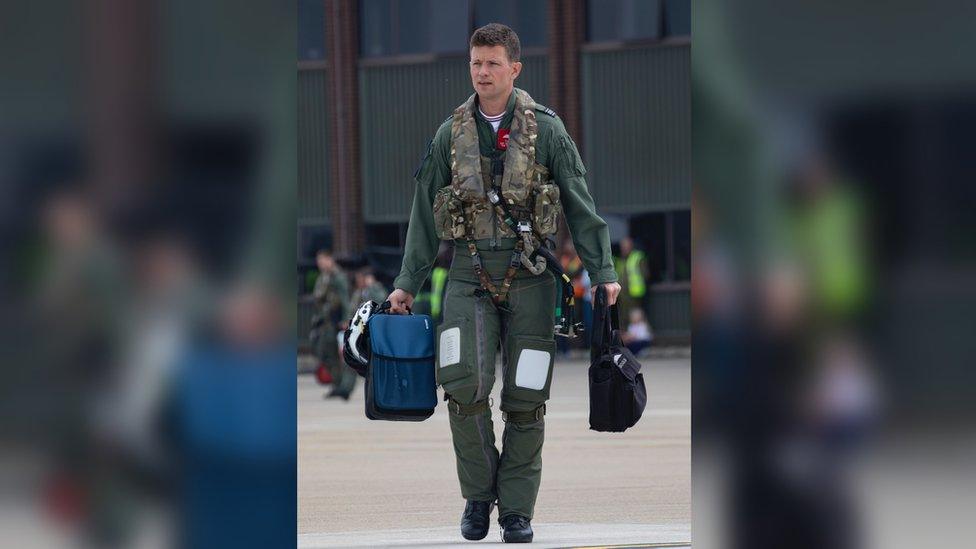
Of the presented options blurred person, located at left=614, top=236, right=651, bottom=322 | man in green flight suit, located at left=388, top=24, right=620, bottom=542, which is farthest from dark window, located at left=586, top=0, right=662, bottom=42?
man in green flight suit, located at left=388, top=24, right=620, bottom=542

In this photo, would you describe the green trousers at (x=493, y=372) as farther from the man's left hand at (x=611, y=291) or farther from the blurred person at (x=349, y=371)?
the blurred person at (x=349, y=371)

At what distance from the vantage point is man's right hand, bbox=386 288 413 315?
6547mm

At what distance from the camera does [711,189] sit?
343 centimetres

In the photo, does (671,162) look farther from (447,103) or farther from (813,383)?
(813,383)

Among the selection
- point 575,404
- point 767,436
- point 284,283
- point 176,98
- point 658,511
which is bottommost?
point 575,404

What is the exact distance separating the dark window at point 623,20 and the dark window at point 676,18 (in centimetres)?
13

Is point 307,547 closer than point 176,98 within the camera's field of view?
No

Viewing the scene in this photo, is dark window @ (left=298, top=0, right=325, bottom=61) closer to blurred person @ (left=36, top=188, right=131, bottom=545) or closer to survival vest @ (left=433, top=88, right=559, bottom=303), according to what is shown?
survival vest @ (left=433, top=88, right=559, bottom=303)

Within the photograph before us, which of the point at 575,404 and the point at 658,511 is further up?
the point at 658,511

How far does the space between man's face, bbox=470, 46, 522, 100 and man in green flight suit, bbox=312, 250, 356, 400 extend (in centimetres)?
1110

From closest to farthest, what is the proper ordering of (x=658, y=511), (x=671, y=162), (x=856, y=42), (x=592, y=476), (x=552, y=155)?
(x=856, y=42)
(x=552, y=155)
(x=658, y=511)
(x=592, y=476)
(x=671, y=162)

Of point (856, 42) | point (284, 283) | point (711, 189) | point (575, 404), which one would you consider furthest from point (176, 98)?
point (575, 404)

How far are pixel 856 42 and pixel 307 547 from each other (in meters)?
3.62

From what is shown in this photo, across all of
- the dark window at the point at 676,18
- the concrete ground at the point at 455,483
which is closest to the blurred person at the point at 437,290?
the dark window at the point at 676,18
